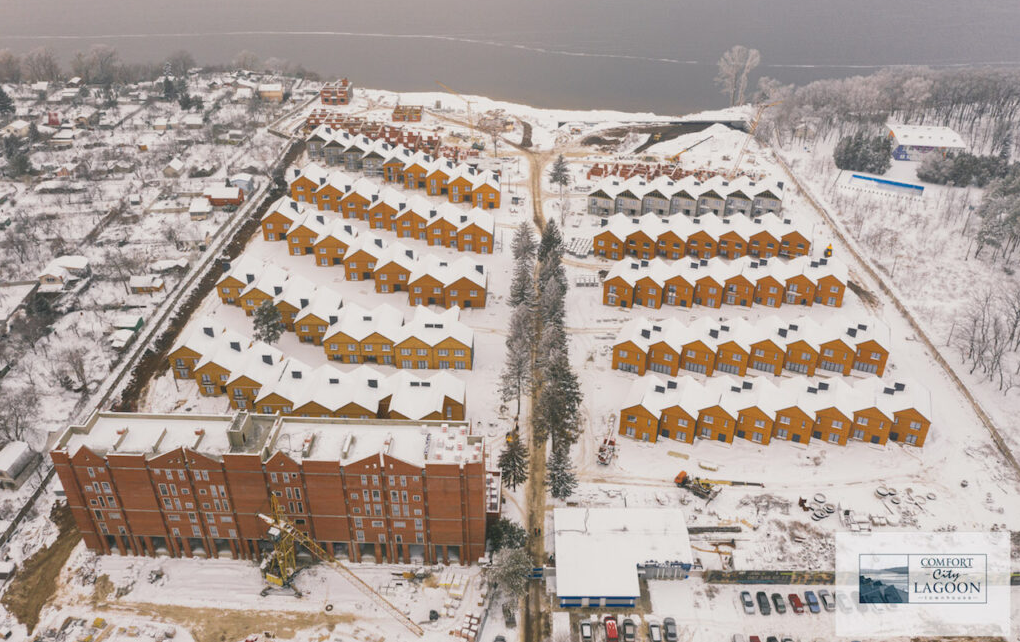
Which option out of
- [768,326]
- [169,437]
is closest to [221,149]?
[169,437]

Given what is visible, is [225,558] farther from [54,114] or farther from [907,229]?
[54,114]

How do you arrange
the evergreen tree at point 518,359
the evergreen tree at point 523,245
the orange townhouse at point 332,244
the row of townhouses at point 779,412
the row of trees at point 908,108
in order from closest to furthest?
1. the row of townhouses at point 779,412
2. the evergreen tree at point 518,359
3. the evergreen tree at point 523,245
4. the orange townhouse at point 332,244
5. the row of trees at point 908,108

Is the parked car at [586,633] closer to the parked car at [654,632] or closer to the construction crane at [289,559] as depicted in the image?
the parked car at [654,632]

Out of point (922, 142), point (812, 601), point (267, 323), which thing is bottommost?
point (812, 601)

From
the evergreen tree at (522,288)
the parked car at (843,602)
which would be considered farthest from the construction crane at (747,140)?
the parked car at (843,602)

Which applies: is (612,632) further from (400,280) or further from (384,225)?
(384,225)

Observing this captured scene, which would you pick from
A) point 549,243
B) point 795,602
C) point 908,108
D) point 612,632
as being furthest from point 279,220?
point 908,108

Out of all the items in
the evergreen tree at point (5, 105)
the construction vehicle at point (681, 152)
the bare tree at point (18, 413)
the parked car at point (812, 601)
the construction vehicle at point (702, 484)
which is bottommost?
the parked car at point (812, 601)
